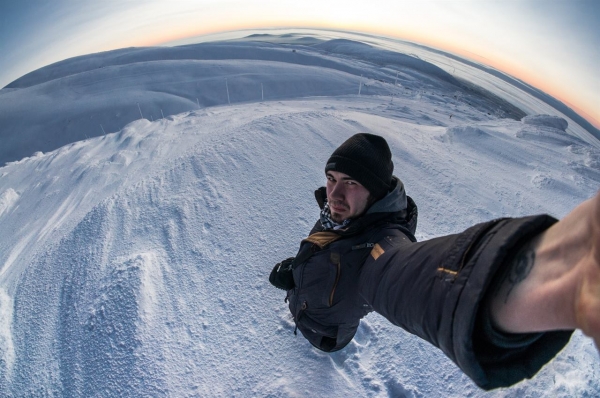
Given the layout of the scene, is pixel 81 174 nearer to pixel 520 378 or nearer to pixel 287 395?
pixel 287 395

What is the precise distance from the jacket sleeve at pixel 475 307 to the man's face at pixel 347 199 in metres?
0.85

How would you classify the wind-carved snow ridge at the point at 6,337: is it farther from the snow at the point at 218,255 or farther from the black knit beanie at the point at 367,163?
the black knit beanie at the point at 367,163

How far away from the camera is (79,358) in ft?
6.17

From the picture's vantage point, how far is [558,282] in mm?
525

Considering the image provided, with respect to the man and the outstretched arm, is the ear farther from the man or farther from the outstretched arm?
the outstretched arm

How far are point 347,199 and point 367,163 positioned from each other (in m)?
0.26

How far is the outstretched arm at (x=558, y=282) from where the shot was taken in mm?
436

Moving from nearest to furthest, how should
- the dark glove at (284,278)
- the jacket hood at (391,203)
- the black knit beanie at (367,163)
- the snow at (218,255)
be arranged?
the jacket hood at (391,203), the black knit beanie at (367,163), the snow at (218,255), the dark glove at (284,278)

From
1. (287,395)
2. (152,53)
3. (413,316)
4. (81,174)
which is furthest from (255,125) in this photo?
(152,53)

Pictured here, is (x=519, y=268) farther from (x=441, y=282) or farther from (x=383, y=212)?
(x=383, y=212)

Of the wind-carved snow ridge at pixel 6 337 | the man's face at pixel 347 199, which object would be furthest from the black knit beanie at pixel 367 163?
the wind-carved snow ridge at pixel 6 337

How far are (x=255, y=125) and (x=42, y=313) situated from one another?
3.87 metres

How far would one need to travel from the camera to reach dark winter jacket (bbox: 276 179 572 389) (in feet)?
2.16

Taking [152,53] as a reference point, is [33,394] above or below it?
below
